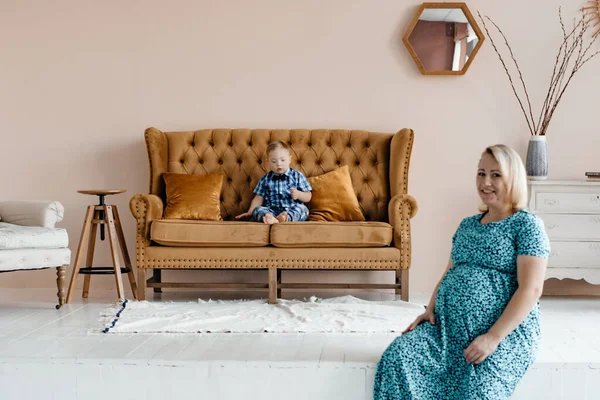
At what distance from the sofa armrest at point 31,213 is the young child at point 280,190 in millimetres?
1017

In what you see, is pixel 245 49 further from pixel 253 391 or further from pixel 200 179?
pixel 253 391

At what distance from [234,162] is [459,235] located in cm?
224

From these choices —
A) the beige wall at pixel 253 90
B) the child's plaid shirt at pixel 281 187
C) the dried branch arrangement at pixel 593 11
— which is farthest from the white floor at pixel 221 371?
the dried branch arrangement at pixel 593 11

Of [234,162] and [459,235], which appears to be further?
[234,162]

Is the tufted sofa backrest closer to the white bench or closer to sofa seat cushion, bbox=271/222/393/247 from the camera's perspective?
sofa seat cushion, bbox=271/222/393/247

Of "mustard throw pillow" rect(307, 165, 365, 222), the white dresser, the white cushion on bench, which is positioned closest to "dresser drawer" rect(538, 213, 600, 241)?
the white dresser

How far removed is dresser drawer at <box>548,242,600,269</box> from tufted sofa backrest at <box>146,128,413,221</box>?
97 centimetres

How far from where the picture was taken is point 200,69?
4.36 meters

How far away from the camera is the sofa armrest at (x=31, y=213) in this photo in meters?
3.79

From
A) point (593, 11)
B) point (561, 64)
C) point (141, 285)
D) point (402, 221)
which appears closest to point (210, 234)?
point (141, 285)

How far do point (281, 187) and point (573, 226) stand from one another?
1.62 m

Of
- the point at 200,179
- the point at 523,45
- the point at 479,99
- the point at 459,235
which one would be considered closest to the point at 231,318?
the point at 200,179

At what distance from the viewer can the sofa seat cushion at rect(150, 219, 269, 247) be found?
3.58 metres

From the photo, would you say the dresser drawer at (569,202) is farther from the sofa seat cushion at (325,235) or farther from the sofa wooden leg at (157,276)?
the sofa wooden leg at (157,276)
